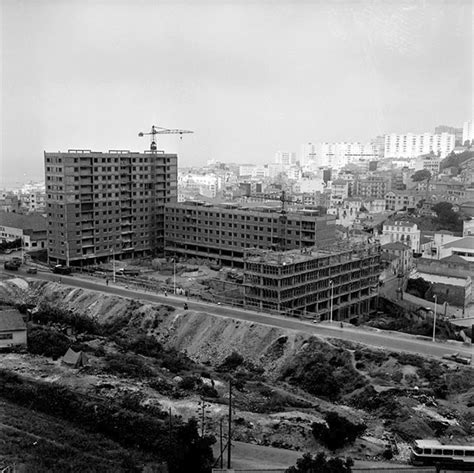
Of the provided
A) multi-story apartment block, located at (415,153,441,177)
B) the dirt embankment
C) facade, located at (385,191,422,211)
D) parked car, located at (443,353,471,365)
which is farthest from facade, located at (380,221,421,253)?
multi-story apartment block, located at (415,153,441,177)

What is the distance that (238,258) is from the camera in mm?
12281

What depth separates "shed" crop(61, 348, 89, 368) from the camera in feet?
20.3

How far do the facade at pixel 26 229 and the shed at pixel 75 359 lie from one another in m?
6.86

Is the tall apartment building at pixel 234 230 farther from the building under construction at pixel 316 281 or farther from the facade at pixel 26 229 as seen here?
the facade at pixel 26 229

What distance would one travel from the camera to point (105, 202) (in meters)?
12.4

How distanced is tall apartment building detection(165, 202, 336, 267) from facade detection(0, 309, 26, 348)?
16.5ft

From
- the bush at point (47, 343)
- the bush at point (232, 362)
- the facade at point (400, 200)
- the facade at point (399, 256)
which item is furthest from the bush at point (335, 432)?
the facade at point (400, 200)

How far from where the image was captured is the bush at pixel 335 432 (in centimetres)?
445

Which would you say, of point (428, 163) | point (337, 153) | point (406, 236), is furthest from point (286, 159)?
point (406, 236)

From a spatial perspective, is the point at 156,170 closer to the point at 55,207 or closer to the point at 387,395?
the point at 55,207

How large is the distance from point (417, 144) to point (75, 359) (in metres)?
24.1

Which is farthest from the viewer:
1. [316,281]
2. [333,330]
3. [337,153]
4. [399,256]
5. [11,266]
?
[337,153]

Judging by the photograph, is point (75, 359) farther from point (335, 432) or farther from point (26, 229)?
point (26, 229)

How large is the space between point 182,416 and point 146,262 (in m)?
7.47
